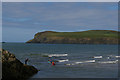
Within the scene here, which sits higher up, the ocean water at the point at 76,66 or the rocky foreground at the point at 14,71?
the rocky foreground at the point at 14,71

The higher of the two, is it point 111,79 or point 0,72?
point 0,72

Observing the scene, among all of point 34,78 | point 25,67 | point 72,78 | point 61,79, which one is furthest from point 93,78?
point 25,67

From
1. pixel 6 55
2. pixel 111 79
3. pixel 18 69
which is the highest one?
pixel 6 55

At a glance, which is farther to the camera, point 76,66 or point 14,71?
point 76,66

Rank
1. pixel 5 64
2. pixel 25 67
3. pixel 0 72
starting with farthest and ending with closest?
1. pixel 25 67
2. pixel 5 64
3. pixel 0 72

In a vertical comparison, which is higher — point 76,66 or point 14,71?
point 14,71

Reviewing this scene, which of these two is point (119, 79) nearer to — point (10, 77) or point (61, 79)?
point (61, 79)

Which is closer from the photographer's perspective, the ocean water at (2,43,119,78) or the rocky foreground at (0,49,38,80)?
the rocky foreground at (0,49,38,80)

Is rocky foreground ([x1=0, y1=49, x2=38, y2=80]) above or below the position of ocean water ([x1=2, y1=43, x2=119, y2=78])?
above

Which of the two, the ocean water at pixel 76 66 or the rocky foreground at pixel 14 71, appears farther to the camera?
the ocean water at pixel 76 66

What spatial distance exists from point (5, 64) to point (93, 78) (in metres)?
11.6

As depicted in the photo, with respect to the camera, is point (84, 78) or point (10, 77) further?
point (84, 78)

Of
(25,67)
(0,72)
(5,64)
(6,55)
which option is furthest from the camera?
(6,55)

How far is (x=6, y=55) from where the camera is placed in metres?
25.0
